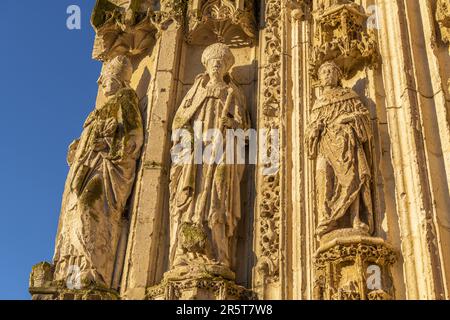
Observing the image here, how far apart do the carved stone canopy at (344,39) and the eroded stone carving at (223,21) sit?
1135mm

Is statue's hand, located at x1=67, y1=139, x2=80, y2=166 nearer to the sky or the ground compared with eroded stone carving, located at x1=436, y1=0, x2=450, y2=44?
nearer to the ground

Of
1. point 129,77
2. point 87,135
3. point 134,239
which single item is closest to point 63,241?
point 134,239

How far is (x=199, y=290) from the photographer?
817 cm

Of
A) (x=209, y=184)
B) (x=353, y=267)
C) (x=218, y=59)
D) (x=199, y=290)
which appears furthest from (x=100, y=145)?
(x=353, y=267)

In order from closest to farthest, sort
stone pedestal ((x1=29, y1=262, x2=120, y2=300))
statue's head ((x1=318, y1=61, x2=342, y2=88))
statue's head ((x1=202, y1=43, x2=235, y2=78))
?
1. stone pedestal ((x1=29, y1=262, x2=120, y2=300))
2. statue's head ((x1=318, y1=61, x2=342, y2=88))
3. statue's head ((x1=202, y1=43, x2=235, y2=78))

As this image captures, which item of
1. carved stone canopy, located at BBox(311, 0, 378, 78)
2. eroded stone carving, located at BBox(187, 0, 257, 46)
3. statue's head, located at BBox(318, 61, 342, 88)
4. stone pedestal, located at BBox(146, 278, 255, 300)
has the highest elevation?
eroded stone carving, located at BBox(187, 0, 257, 46)

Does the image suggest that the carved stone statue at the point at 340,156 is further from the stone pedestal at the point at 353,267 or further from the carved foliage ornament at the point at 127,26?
the carved foliage ornament at the point at 127,26

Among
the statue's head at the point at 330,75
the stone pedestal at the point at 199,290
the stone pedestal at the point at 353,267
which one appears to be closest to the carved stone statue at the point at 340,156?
the statue's head at the point at 330,75

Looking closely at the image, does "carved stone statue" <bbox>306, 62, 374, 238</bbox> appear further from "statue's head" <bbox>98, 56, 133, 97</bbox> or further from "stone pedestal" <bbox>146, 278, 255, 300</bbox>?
"statue's head" <bbox>98, 56, 133, 97</bbox>

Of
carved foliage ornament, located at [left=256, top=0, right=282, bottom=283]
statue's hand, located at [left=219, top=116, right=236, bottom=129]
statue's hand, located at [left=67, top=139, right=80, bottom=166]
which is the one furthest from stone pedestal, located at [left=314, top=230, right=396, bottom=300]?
statue's hand, located at [left=67, top=139, right=80, bottom=166]

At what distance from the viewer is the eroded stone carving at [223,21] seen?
34.4 ft

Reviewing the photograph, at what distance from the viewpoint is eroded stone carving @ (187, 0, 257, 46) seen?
10.5 meters

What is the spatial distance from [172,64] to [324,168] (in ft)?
9.52

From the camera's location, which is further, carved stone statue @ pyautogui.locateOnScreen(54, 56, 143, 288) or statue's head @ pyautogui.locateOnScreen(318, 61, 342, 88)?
statue's head @ pyautogui.locateOnScreen(318, 61, 342, 88)
